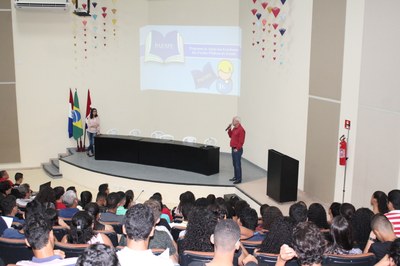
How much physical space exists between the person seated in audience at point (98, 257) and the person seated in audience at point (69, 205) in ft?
11.5

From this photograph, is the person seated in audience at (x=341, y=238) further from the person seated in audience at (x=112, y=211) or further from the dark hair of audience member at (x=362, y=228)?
the person seated in audience at (x=112, y=211)

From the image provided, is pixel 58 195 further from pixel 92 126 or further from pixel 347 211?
pixel 92 126

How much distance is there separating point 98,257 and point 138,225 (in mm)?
754

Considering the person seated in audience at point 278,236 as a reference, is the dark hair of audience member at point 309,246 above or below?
above

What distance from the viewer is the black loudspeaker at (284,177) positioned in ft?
26.1

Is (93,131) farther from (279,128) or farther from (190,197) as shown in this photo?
(190,197)

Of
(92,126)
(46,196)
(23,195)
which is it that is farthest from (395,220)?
(92,126)

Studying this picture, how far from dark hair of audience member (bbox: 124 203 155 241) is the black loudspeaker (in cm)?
521

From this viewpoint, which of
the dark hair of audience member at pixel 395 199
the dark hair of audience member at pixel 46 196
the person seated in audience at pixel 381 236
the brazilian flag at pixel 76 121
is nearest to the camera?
the person seated in audience at pixel 381 236

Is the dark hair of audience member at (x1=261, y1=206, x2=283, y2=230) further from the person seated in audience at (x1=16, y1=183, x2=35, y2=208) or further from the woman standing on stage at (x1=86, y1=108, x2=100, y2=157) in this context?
the woman standing on stage at (x1=86, y1=108, x2=100, y2=157)

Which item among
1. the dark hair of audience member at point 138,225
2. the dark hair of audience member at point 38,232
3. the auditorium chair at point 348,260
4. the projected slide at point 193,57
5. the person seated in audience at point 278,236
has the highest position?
the projected slide at point 193,57

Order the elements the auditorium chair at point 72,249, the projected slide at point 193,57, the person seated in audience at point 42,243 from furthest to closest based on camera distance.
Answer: the projected slide at point 193,57, the auditorium chair at point 72,249, the person seated in audience at point 42,243

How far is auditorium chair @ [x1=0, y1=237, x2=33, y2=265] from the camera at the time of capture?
3.87 metres

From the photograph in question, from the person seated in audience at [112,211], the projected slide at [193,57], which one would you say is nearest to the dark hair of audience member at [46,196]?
the person seated in audience at [112,211]
